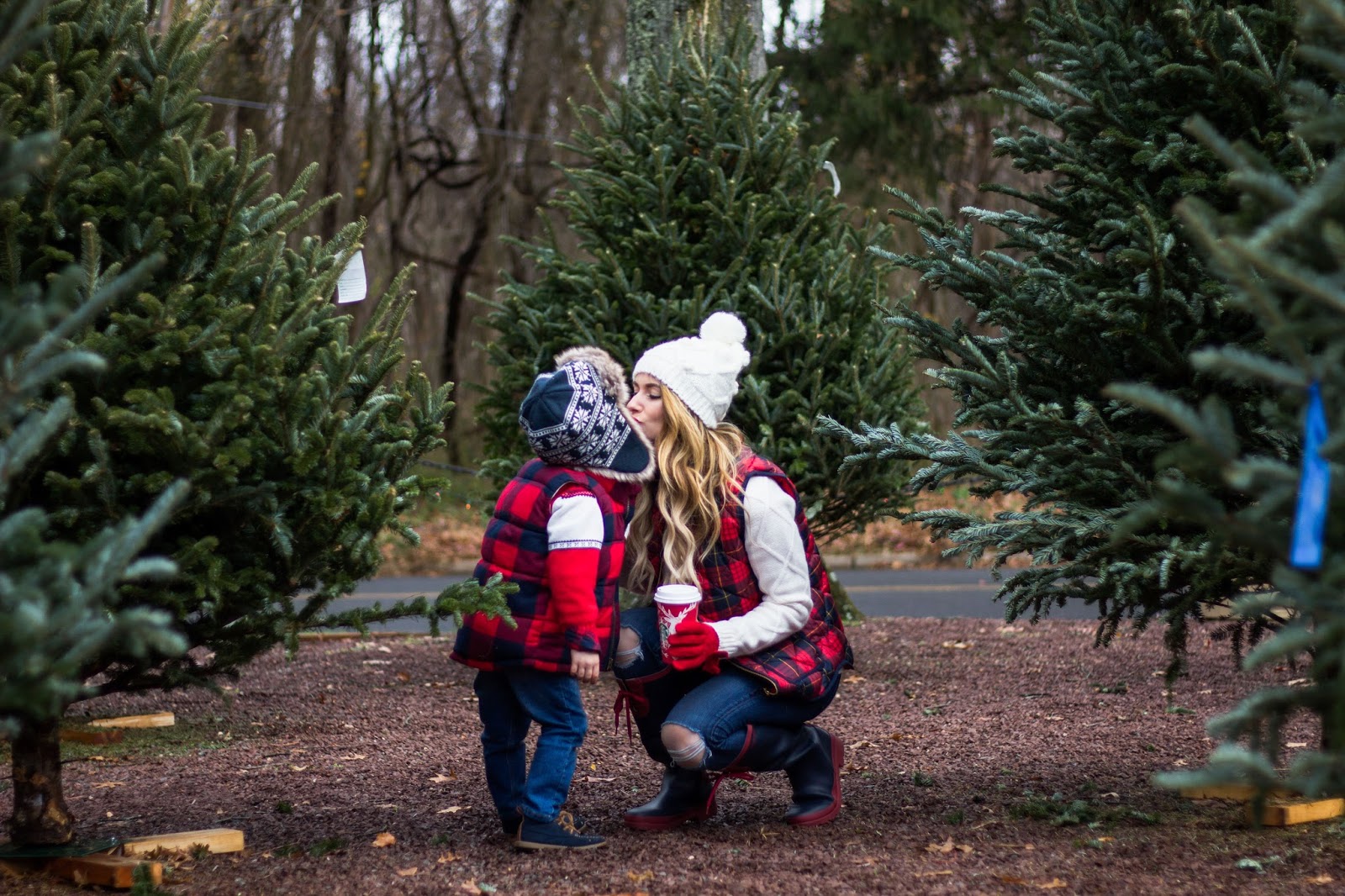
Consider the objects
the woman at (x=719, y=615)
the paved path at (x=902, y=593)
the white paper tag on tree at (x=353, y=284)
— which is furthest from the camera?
the paved path at (x=902, y=593)

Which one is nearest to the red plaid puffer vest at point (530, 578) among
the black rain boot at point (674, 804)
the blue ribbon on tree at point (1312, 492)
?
the black rain boot at point (674, 804)

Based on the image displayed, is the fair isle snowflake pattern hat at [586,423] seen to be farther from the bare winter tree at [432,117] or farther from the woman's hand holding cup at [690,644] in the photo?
the bare winter tree at [432,117]

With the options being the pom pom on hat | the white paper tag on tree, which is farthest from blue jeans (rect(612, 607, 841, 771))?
the white paper tag on tree

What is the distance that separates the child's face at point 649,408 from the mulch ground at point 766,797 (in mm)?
1259

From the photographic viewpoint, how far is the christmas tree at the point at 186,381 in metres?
3.32

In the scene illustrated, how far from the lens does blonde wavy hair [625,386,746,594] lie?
13.6 ft

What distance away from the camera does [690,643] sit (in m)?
3.98

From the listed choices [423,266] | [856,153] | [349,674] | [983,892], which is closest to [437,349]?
[423,266]

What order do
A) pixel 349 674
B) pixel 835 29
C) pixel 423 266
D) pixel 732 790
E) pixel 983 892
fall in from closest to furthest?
pixel 983 892, pixel 732 790, pixel 349 674, pixel 835 29, pixel 423 266

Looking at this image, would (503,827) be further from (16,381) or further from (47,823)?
(16,381)

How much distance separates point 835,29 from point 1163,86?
49.1 ft

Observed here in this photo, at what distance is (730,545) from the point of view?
4.16m

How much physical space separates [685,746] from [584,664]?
40 centimetres

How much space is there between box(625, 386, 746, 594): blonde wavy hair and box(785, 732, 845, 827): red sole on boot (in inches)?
30.6
